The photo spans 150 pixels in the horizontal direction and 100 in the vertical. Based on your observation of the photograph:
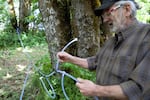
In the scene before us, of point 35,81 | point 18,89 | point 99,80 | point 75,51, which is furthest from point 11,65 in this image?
point 99,80

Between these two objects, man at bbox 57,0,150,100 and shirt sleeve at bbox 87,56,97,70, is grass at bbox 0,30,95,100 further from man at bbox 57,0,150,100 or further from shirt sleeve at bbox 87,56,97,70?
man at bbox 57,0,150,100

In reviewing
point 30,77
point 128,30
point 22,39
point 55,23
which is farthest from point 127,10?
point 22,39

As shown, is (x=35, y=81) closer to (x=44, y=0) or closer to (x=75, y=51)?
(x=75, y=51)

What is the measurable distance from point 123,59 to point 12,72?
4745 millimetres

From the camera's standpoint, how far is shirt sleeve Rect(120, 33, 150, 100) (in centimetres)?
187

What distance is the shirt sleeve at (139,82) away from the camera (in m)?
1.87

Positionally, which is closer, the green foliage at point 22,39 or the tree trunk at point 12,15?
the green foliage at point 22,39

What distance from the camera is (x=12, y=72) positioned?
256 inches

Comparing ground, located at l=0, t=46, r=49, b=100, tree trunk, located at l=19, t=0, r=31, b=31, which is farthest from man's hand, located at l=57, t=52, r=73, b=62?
tree trunk, located at l=19, t=0, r=31, b=31

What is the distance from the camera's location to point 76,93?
3.82 metres

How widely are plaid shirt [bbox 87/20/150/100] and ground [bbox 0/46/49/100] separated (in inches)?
112

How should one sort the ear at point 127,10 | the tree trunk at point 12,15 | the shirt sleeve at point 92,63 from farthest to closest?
the tree trunk at point 12,15 < the shirt sleeve at point 92,63 < the ear at point 127,10

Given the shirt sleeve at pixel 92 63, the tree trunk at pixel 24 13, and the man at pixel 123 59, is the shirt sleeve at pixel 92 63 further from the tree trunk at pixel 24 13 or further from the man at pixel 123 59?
the tree trunk at pixel 24 13

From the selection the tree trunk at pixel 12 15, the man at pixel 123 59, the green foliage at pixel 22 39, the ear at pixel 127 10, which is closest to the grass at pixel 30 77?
the green foliage at pixel 22 39
